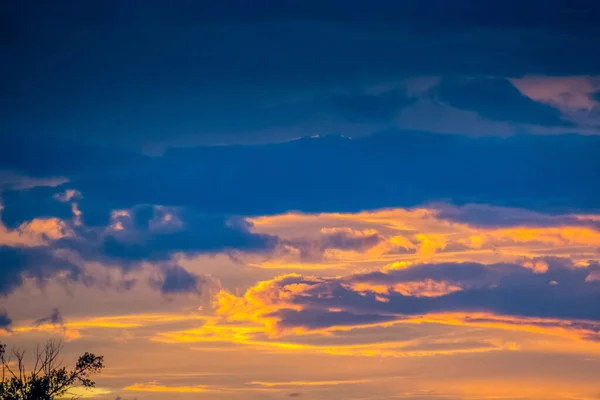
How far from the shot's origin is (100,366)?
95.3 meters

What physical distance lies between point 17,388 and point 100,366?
8.49 m

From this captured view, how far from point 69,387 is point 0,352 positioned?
7250 millimetres

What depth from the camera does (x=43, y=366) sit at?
91688 mm

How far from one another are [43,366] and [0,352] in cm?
477

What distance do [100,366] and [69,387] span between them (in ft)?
12.1

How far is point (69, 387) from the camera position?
93.1m

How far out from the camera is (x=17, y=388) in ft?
295

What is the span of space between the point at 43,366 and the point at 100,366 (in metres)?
5.82

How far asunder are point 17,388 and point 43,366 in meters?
3.12

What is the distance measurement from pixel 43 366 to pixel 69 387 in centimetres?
332
